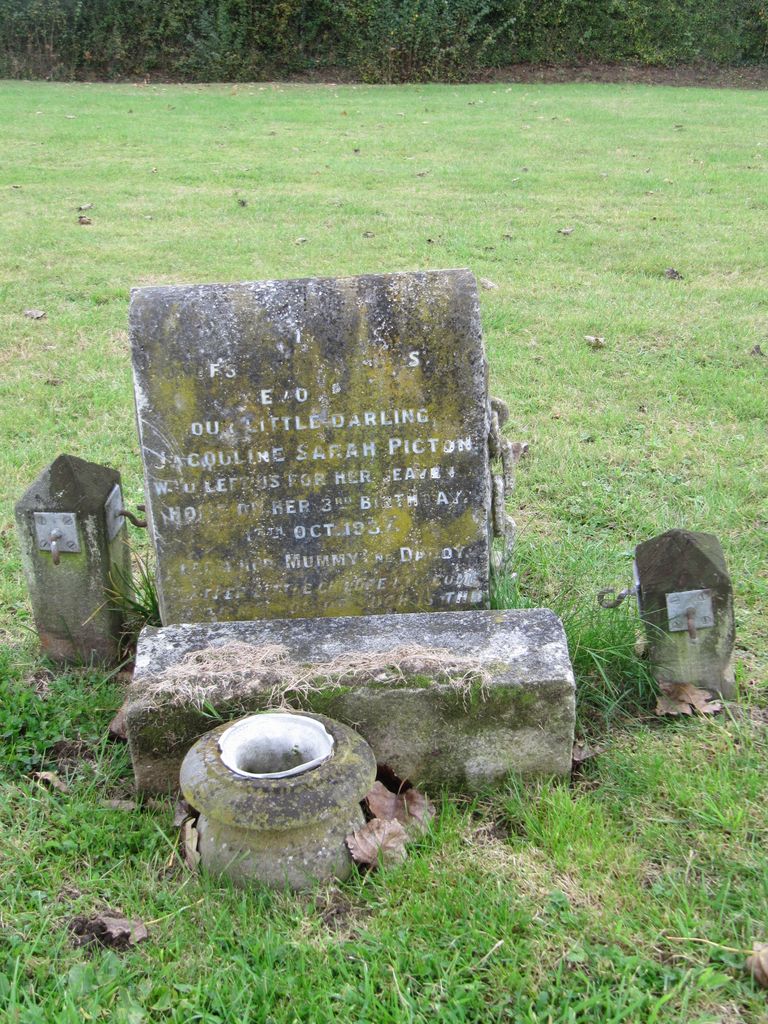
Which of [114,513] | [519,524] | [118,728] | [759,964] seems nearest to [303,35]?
[519,524]

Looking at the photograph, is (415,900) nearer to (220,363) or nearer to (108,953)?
(108,953)

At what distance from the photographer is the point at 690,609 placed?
10.5ft

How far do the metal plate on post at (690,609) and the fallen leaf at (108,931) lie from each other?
1.82 m

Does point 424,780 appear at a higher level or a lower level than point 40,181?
lower

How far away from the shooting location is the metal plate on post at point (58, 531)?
3.46 metres

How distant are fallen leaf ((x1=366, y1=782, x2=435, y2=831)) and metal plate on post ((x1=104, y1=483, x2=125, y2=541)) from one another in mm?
1353

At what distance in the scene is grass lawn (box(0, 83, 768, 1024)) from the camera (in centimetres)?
234

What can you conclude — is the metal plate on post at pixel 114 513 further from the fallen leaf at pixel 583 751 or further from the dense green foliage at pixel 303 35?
the dense green foliage at pixel 303 35

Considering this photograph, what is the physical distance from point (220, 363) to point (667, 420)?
319 centimetres

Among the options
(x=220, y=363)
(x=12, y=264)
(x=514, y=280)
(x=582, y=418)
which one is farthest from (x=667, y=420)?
(x=12, y=264)

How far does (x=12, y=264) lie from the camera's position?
8297 millimetres

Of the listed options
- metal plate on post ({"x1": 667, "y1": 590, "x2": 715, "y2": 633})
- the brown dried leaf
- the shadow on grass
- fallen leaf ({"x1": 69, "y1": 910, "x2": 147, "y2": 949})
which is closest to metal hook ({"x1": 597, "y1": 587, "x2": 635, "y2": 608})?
the shadow on grass

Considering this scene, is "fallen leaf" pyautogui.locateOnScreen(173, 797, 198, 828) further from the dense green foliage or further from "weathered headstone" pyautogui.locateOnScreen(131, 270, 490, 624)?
the dense green foliage

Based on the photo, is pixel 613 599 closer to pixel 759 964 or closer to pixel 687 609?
pixel 687 609
